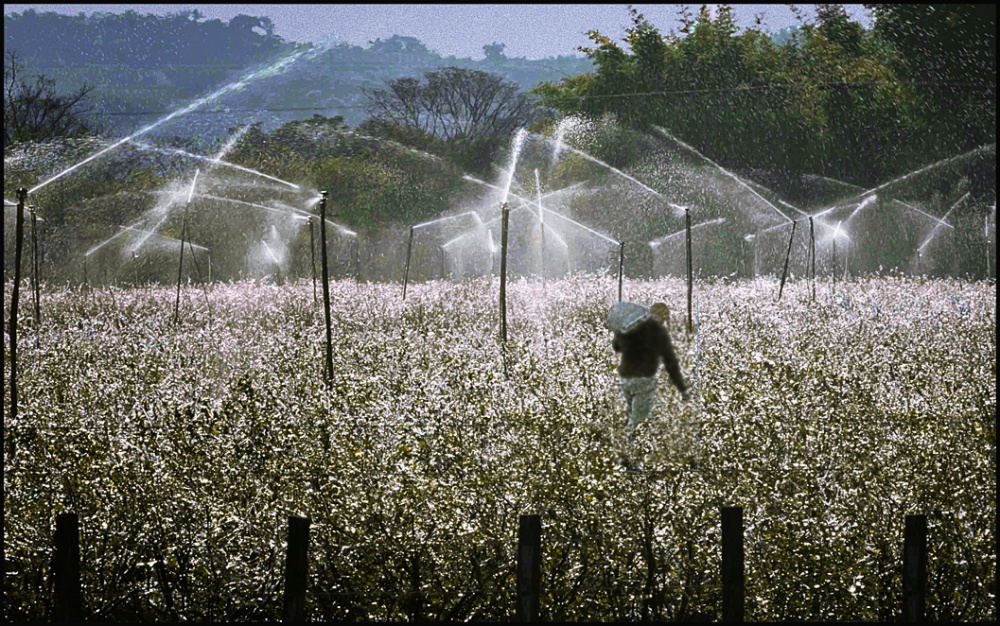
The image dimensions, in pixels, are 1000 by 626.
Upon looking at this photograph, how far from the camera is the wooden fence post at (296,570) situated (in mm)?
3719

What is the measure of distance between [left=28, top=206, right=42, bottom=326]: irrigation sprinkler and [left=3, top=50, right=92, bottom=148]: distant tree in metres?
0.35

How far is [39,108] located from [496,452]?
2.57m

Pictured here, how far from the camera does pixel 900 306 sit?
4.27m

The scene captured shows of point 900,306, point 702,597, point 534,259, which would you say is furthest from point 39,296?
point 900,306

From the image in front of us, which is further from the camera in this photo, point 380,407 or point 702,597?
point 380,407

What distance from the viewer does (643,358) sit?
3975 millimetres

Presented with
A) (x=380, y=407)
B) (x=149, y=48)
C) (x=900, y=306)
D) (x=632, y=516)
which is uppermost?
(x=149, y=48)

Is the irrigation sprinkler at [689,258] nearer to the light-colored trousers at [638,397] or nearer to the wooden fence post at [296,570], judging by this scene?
the light-colored trousers at [638,397]

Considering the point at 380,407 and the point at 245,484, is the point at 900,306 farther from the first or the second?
the point at 245,484

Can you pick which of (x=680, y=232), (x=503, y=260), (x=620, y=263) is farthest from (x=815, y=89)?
(x=503, y=260)

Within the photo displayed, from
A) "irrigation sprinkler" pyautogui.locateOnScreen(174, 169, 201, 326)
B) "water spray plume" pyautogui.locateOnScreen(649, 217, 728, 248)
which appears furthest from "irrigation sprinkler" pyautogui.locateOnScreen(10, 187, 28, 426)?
"water spray plume" pyautogui.locateOnScreen(649, 217, 728, 248)

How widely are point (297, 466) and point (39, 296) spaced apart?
144 cm

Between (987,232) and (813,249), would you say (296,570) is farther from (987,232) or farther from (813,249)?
(987,232)

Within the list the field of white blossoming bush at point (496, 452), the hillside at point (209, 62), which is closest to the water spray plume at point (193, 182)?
the hillside at point (209, 62)
